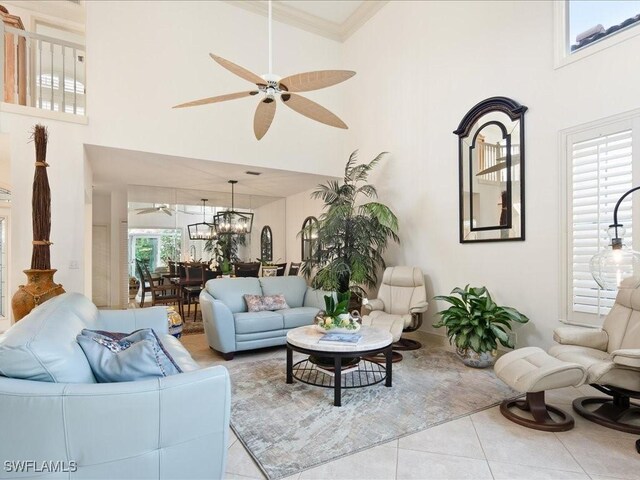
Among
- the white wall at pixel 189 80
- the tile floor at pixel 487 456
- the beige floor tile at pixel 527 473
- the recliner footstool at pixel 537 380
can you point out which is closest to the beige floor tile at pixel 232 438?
the tile floor at pixel 487 456

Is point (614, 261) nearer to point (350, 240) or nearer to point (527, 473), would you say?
point (527, 473)

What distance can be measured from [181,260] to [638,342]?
24.0 feet

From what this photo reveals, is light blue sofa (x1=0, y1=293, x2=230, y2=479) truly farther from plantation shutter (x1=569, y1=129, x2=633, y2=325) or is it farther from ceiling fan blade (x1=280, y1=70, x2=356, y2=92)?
plantation shutter (x1=569, y1=129, x2=633, y2=325)

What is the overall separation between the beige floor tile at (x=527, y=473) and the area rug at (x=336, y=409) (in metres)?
0.56

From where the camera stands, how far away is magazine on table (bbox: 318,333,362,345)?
9.75ft

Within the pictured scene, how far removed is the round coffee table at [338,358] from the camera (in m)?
2.88

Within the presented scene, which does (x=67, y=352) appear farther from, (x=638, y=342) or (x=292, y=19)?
(x=292, y=19)

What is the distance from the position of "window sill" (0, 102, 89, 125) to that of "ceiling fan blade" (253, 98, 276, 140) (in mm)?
2401

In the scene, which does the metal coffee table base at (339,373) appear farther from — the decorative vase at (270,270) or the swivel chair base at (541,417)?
the decorative vase at (270,270)

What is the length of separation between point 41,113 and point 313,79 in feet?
11.2

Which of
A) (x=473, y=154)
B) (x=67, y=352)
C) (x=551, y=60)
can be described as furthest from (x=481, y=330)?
(x=67, y=352)

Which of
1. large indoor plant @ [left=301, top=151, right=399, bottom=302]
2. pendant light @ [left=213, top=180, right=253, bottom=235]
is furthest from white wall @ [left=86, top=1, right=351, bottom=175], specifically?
pendant light @ [left=213, top=180, right=253, bottom=235]

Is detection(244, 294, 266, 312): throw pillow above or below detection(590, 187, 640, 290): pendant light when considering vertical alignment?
below

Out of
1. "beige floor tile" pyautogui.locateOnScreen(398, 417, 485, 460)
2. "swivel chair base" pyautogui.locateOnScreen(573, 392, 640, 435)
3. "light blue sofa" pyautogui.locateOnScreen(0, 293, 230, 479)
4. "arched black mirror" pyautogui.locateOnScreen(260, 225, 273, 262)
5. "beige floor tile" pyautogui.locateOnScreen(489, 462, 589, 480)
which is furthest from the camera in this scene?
"arched black mirror" pyautogui.locateOnScreen(260, 225, 273, 262)
